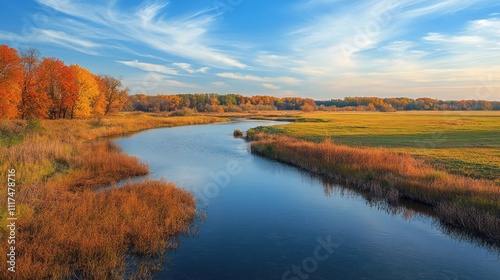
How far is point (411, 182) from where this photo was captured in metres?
18.0

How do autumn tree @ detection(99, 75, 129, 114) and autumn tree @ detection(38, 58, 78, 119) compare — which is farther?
autumn tree @ detection(99, 75, 129, 114)

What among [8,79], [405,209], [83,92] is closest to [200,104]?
[83,92]

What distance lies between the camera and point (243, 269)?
10.2 metres

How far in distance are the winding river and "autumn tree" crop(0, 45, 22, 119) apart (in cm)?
3524

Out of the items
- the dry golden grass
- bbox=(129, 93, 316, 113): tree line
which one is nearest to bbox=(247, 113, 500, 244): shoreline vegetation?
the dry golden grass

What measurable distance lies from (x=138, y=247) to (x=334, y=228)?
26.2 feet

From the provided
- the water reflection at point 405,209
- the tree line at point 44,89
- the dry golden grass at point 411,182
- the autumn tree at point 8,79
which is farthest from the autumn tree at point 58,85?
the water reflection at point 405,209

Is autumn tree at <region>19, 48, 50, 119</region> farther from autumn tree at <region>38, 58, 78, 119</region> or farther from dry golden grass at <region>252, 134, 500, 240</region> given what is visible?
dry golden grass at <region>252, 134, 500, 240</region>

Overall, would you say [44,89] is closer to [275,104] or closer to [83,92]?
[83,92]

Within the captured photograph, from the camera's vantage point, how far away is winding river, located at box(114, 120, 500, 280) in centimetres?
1014

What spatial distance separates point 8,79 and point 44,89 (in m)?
14.0

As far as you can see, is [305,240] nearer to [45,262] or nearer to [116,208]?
[116,208]

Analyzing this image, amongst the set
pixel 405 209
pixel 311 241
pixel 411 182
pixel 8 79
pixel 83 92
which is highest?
pixel 8 79

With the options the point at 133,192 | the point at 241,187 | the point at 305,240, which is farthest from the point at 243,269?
the point at 241,187
